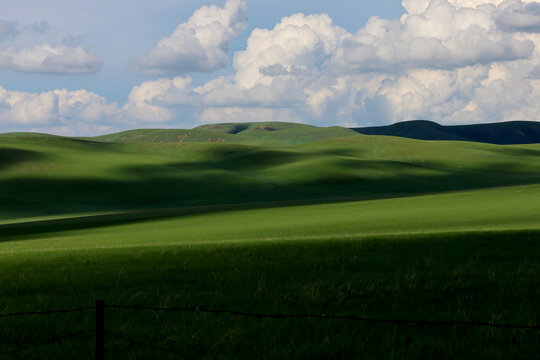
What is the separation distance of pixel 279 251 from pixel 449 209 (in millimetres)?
30672

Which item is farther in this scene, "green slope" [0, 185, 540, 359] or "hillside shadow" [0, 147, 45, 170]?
"hillside shadow" [0, 147, 45, 170]

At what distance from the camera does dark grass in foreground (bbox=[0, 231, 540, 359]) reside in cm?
738

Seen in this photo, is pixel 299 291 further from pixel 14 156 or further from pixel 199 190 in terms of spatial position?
pixel 14 156

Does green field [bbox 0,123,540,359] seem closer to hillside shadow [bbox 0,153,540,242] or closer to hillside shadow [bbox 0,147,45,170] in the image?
hillside shadow [bbox 0,153,540,242]

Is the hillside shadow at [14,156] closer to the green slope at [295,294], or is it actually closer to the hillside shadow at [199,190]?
the hillside shadow at [199,190]

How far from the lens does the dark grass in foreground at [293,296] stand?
738cm

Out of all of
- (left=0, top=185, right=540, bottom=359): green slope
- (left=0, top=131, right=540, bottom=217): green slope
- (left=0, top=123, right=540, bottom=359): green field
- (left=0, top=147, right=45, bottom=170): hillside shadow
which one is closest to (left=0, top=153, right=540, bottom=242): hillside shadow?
(left=0, top=131, right=540, bottom=217): green slope

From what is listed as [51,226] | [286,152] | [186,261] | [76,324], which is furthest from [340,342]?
[286,152]

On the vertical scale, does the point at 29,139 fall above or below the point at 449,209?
above

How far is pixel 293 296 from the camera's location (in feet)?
33.1

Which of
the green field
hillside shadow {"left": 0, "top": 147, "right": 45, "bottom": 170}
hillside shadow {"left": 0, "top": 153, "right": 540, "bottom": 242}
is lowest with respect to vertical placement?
hillside shadow {"left": 0, "top": 153, "right": 540, "bottom": 242}

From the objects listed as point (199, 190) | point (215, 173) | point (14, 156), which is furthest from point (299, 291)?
point (14, 156)

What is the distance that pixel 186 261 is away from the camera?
15.0 m

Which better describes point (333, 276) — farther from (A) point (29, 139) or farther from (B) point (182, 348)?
(A) point (29, 139)
